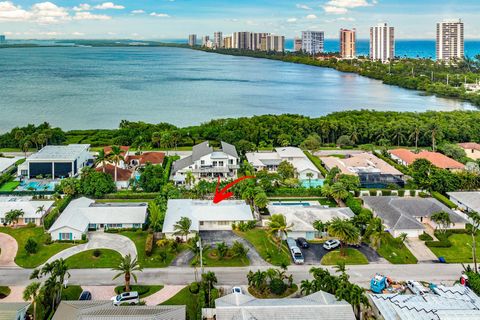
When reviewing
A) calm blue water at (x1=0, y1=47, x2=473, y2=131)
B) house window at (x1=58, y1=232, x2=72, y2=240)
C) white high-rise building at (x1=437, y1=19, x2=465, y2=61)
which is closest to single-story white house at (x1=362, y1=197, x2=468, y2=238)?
house window at (x1=58, y1=232, x2=72, y2=240)

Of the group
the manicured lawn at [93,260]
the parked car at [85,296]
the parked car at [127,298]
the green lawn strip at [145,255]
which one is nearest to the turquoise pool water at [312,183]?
the green lawn strip at [145,255]

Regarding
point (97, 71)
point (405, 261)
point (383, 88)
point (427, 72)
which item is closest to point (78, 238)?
point (405, 261)

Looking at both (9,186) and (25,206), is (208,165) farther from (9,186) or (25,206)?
(9,186)

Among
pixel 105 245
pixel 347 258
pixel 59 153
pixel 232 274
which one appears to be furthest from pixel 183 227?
pixel 59 153

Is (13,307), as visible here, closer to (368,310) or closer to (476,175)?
(368,310)

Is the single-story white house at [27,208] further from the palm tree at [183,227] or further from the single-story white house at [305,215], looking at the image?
the single-story white house at [305,215]

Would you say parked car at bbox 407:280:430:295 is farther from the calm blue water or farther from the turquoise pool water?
the calm blue water
